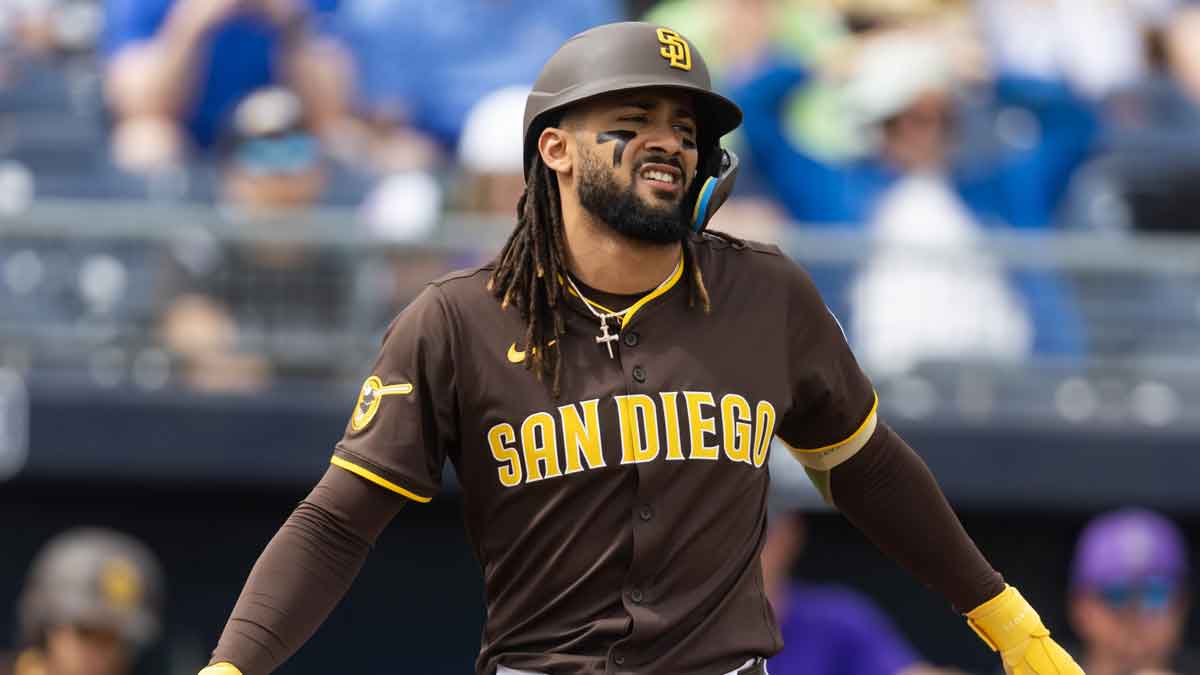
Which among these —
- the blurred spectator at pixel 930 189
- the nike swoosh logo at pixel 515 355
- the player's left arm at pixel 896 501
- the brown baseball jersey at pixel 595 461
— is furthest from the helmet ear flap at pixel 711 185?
the blurred spectator at pixel 930 189

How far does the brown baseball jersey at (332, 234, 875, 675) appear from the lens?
3229mm

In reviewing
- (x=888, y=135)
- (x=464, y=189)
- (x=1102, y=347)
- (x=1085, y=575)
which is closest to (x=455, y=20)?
(x=464, y=189)

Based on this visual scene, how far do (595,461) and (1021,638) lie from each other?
90cm

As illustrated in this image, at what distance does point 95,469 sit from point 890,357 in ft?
8.60

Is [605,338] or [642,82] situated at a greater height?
[642,82]

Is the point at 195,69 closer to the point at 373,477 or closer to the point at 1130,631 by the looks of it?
the point at 1130,631

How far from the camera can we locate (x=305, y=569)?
125 inches

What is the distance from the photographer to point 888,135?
23.6 ft

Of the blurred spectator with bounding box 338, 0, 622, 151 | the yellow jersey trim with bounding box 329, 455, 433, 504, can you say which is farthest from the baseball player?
the blurred spectator with bounding box 338, 0, 622, 151

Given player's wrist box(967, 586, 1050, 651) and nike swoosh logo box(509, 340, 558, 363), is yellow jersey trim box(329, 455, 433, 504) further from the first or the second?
player's wrist box(967, 586, 1050, 651)

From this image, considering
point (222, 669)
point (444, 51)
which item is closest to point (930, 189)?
point (444, 51)

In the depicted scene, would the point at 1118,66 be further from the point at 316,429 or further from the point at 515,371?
the point at 515,371

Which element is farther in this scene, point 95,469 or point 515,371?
point 95,469

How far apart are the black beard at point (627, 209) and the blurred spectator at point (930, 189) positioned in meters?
3.34
